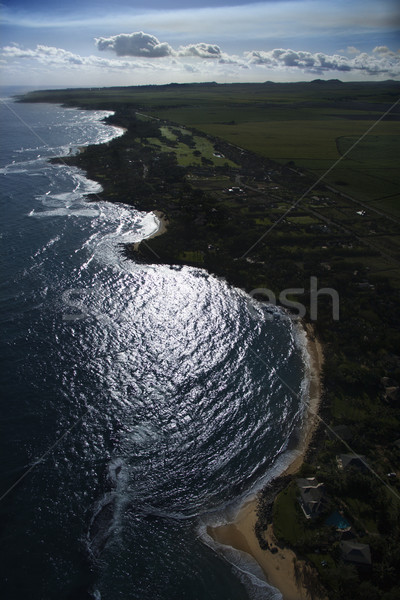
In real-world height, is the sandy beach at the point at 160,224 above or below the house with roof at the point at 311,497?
above

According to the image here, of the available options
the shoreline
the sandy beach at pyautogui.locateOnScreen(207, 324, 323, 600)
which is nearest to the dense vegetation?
the sandy beach at pyautogui.locateOnScreen(207, 324, 323, 600)

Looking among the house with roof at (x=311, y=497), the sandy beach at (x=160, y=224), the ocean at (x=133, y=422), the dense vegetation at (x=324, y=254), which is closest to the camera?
the ocean at (x=133, y=422)

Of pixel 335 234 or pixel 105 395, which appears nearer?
pixel 105 395

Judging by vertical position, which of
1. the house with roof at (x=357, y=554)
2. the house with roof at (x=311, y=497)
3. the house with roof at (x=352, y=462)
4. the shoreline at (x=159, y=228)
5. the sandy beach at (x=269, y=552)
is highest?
the shoreline at (x=159, y=228)

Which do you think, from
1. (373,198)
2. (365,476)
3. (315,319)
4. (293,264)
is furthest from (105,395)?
(373,198)

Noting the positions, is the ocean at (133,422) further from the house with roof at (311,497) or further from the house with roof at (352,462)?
the house with roof at (352,462)

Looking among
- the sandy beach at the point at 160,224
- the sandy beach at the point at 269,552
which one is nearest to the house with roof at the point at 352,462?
the sandy beach at the point at 269,552

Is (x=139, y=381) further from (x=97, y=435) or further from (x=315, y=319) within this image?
(x=315, y=319)
